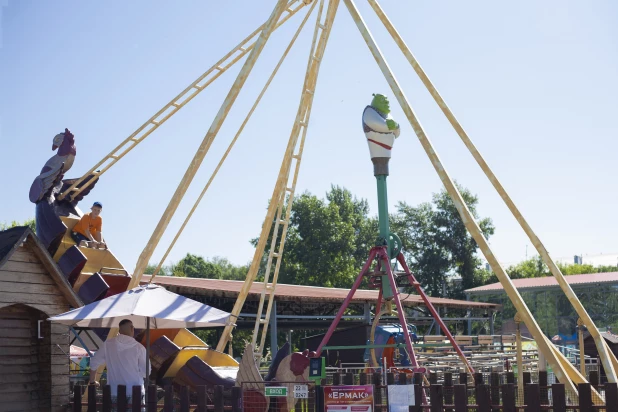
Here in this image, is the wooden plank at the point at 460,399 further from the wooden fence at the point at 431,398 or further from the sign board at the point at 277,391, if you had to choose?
the sign board at the point at 277,391

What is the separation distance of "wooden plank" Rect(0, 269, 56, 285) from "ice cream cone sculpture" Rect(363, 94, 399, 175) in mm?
8820

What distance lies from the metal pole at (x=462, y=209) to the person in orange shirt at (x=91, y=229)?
679cm

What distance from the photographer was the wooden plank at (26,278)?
10.6 meters

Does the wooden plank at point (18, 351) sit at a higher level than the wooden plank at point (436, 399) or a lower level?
higher

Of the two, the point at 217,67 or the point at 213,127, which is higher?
the point at 217,67

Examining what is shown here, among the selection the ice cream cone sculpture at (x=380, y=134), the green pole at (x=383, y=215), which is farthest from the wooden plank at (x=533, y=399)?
the ice cream cone sculpture at (x=380, y=134)

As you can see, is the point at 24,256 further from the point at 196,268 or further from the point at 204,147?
the point at 196,268

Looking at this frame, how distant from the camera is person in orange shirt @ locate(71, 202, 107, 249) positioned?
666 inches

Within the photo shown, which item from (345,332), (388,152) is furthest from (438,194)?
(388,152)

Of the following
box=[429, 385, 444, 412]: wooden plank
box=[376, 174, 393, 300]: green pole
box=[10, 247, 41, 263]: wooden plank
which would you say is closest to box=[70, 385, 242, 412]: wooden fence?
box=[10, 247, 41, 263]: wooden plank

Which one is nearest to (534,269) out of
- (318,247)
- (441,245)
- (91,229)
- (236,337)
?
(441,245)

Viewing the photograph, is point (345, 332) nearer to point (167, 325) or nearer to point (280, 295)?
point (280, 295)

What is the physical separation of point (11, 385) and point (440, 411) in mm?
5832

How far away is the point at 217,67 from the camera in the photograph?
1645 centimetres
